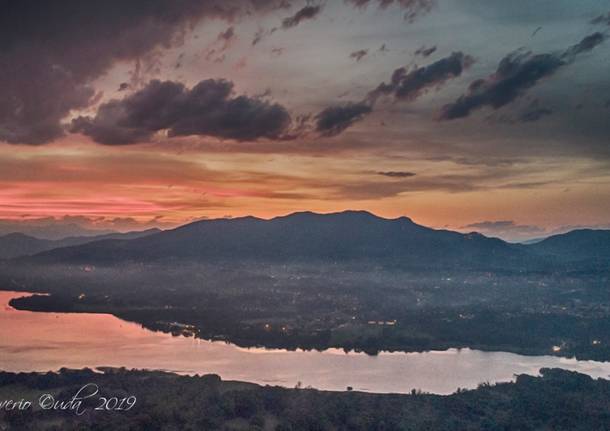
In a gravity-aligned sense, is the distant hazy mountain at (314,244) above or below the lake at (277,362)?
above

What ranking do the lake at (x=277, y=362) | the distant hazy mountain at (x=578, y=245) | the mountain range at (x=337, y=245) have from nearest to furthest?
1. the lake at (x=277, y=362)
2. the mountain range at (x=337, y=245)
3. the distant hazy mountain at (x=578, y=245)

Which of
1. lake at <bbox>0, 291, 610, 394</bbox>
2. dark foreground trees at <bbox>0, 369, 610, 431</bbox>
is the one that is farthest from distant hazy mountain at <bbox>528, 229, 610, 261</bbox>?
dark foreground trees at <bbox>0, 369, 610, 431</bbox>

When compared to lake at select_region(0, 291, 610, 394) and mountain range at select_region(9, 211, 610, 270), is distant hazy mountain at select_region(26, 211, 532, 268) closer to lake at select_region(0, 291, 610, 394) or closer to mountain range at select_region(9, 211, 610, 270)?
mountain range at select_region(9, 211, 610, 270)

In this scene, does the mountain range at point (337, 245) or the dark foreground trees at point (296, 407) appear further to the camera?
the mountain range at point (337, 245)

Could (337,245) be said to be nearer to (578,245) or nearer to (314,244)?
(314,244)

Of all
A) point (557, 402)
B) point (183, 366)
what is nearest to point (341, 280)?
point (183, 366)

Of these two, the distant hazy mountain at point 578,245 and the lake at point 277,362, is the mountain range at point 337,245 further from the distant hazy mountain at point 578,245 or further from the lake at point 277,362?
the lake at point 277,362

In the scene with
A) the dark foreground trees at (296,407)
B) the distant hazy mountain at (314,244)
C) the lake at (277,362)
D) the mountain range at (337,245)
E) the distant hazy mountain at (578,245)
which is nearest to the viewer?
the dark foreground trees at (296,407)

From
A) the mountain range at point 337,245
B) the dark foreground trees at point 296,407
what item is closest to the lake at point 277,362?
the dark foreground trees at point 296,407
